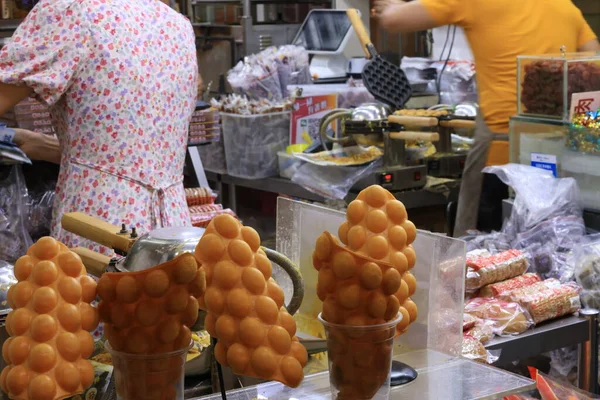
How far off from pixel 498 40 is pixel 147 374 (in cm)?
305

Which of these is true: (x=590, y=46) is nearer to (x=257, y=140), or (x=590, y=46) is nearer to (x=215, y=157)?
(x=257, y=140)

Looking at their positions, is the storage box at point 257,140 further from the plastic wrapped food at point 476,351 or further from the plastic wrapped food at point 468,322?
the plastic wrapped food at point 476,351

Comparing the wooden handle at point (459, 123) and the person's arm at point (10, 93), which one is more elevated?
the person's arm at point (10, 93)

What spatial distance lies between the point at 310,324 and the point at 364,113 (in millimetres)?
2344

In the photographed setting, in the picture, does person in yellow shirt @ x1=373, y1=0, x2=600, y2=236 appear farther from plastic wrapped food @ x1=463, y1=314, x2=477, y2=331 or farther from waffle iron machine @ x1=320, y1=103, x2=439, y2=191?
plastic wrapped food @ x1=463, y1=314, x2=477, y2=331

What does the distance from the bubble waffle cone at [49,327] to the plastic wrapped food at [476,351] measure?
122 cm

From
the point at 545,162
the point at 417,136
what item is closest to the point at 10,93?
the point at 545,162

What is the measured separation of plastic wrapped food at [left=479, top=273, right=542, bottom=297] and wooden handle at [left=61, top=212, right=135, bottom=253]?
4.44 feet

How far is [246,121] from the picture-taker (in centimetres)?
429

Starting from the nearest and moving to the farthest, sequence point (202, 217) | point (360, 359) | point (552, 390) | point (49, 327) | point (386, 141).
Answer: point (49, 327) → point (360, 359) → point (552, 390) → point (202, 217) → point (386, 141)

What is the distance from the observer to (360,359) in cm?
99

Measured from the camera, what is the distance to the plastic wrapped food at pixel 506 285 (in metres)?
2.32

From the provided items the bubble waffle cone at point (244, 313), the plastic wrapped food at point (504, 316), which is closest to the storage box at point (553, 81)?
the plastic wrapped food at point (504, 316)

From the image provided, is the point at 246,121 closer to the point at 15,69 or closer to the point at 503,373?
the point at 15,69
